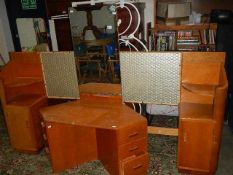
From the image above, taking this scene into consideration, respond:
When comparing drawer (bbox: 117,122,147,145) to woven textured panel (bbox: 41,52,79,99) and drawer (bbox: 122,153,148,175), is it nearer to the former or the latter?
drawer (bbox: 122,153,148,175)

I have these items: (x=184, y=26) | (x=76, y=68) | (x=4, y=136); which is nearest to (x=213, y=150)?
(x=76, y=68)

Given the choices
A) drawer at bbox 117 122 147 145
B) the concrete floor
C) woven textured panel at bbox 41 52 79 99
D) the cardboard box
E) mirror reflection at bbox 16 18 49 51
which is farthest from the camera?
mirror reflection at bbox 16 18 49 51

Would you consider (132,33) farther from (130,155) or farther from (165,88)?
(130,155)

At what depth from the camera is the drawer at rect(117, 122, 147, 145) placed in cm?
214

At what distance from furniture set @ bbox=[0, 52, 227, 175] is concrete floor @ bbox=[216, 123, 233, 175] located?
0.19 metres

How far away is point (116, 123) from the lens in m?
2.19

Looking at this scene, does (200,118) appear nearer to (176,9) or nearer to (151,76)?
(151,76)

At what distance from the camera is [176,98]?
8.02ft

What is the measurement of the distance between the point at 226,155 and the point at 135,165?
1034mm

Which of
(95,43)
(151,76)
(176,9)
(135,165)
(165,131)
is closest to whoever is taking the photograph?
(135,165)

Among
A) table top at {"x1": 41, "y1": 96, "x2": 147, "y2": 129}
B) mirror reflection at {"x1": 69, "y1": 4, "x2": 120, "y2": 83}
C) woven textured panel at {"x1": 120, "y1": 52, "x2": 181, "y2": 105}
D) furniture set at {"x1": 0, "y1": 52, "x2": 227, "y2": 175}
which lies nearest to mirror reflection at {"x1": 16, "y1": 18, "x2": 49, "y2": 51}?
furniture set at {"x1": 0, "y1": 52, "x2": 227, "y2": 175}

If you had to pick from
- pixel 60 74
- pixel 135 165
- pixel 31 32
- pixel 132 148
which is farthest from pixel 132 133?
pixel 31 32

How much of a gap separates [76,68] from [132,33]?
0.69 metres

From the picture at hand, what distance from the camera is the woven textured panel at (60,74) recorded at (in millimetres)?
2635
